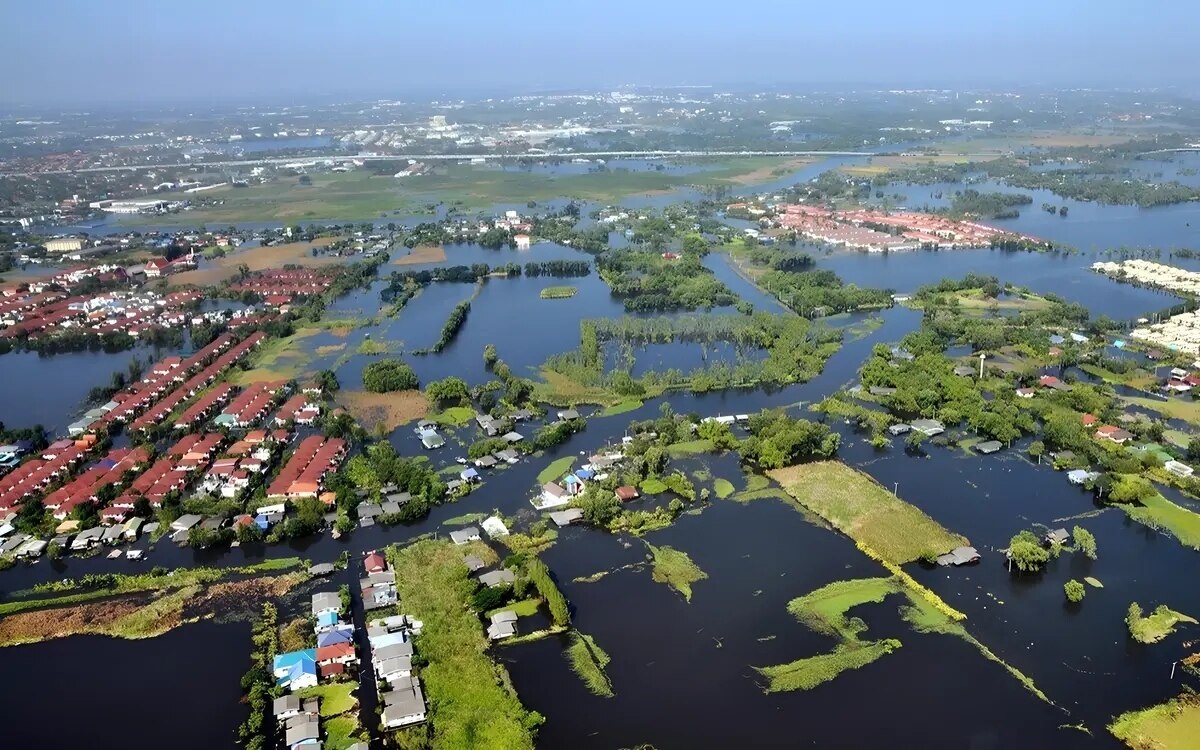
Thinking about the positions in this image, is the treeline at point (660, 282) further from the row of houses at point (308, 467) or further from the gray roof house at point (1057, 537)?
the gray roof house at point (1057, 537)

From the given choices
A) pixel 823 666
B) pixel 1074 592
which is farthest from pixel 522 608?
pixel 1074 592

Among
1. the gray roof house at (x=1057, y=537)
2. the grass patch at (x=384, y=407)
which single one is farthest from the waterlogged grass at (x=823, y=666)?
the grass patch at (x=384, y=407)

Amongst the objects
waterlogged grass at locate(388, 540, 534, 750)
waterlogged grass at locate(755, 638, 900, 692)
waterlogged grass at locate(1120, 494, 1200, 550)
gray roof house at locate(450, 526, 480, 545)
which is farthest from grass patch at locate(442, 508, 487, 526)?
waterlogged grass at locate(1120, 494, 1200, 550)

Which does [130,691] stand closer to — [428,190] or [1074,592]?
[1074,592]

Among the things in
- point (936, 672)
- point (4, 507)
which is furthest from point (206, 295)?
point (936, 672)

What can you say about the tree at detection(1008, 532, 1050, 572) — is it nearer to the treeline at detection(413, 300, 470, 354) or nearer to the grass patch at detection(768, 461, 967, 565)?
the grass patch at detection(768, 461, 967, 565)
